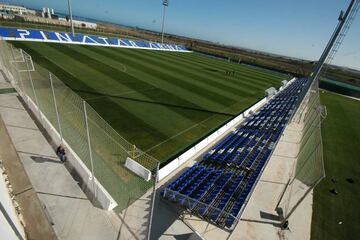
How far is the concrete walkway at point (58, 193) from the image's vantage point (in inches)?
224

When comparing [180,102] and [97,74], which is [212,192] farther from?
[97,74]

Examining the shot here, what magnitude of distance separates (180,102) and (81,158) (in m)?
11.2

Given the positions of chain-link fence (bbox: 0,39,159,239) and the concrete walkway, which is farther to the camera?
chain-link fence (bbox: 0,39,159,239)

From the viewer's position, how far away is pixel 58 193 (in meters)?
6.61

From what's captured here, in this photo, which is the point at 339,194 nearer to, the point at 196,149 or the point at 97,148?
the point at 196,149

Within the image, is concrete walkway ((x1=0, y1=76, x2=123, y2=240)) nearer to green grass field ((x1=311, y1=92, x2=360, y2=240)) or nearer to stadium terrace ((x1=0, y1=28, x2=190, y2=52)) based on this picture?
green grass field ((x1=311, y1=92, x2=360, y2=240))

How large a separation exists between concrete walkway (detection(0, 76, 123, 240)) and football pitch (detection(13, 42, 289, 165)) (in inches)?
150

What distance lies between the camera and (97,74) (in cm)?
2072

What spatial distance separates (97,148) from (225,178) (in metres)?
5.76

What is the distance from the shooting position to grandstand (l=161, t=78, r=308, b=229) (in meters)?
6.88

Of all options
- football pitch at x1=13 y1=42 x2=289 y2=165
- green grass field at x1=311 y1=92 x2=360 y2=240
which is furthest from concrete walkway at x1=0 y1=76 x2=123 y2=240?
green grass field at x1=311 y1=92 x2=360 y2=240

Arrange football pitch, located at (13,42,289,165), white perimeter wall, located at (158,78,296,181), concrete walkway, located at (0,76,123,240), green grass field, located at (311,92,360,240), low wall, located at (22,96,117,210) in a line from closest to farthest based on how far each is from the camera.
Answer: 1. concrete walkway, located at (0,76,123,240)
2. low wall, located at (22,96,117,210)
3. green grass field, located at (311,92,360,240)
4. white perimeter wall, located at (158,78,296,181)
5. football pitch, located at (13,42,289,165)

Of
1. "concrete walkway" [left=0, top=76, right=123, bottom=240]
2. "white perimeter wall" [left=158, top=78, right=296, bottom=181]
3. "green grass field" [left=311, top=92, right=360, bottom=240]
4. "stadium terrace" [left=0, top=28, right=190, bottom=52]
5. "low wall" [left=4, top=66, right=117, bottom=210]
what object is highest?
"stadium terrace" [left=0, top=28, right=190, bottom=52]

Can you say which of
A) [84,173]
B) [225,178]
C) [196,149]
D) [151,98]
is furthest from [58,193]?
[151,98]
